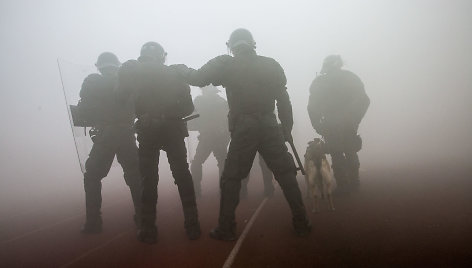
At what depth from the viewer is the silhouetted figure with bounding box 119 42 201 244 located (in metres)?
3.54

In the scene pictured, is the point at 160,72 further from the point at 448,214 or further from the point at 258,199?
the point at 448,214

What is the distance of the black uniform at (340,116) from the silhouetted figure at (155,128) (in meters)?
2.88

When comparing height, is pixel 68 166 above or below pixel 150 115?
below

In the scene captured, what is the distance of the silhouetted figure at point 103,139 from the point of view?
167 inches

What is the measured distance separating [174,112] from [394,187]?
14.0 ft

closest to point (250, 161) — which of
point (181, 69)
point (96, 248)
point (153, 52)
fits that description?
point (181, 69)

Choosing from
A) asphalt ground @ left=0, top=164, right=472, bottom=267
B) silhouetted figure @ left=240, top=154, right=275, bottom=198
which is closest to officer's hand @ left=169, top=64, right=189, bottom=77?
asphalt ground @ left=0, top=164, right=472, bottom=267

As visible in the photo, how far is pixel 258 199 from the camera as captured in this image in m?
5.79

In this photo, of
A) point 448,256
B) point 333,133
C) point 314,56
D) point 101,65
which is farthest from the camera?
point 314,56

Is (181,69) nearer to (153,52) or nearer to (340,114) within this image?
(153,52)

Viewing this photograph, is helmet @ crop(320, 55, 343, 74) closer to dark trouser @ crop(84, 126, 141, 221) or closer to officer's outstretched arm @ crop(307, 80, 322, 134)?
officer's outstretched arm @ crop(307, 80, 322, 134)

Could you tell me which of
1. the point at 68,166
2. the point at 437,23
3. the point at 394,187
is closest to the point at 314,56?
the point at 437,23

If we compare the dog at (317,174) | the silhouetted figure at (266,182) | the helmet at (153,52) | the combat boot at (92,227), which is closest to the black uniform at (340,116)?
the dog at (317,174)

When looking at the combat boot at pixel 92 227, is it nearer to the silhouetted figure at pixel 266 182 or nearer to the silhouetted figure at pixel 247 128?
the silhouetted figure at pixel 247 128
